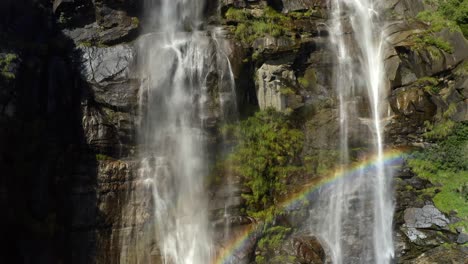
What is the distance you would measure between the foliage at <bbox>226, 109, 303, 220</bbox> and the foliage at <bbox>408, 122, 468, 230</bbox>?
433cm

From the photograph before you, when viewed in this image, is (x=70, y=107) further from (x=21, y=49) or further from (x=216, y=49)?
(x=216, y=49)

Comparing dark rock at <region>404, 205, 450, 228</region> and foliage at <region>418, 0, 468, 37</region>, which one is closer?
dark rock at <region>404, 205, 450, 228</region>

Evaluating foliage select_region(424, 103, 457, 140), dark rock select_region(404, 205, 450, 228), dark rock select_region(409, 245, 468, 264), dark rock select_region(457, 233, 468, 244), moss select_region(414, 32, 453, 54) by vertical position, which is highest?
moss select_region(414, 32, 453, 54)

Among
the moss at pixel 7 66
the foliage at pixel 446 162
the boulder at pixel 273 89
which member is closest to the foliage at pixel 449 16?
the foliage at pixel 446 162

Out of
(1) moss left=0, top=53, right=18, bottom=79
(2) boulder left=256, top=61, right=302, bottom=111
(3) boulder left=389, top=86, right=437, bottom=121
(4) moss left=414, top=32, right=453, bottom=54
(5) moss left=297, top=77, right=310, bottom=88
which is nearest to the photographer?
(1) moss left=0, top=53, right=18, bottom=79

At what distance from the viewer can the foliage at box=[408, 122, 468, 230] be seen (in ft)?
46.8

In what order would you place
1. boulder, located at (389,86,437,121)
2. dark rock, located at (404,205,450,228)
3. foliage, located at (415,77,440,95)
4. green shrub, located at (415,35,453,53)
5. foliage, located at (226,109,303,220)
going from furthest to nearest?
1. green shrub, located at (415,35,453,53)
2. foliage, located at (415,77,440,95)
3. boulder, located at (389,86,437,121)
4. foliage, located at (226,109,303,220)
5. dark rock, located at (404,205,450,228)

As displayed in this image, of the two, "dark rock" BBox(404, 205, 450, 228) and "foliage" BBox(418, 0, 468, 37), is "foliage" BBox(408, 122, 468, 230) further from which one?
"foliage" BBox(418, 0, 468, 37)

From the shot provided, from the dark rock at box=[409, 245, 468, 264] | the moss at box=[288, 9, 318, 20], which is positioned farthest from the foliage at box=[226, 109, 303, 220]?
the dark rock at box=[409, 245, 468, 264]

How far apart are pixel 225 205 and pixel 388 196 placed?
5.64m

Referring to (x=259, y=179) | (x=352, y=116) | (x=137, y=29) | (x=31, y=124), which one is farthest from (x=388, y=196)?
(x=31, y=124)

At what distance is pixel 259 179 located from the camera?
1382 cm

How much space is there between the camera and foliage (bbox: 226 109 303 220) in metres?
13.7

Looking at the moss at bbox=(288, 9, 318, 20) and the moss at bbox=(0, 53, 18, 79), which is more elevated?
the moss at bbox=(288, 9, 318, 20)
